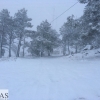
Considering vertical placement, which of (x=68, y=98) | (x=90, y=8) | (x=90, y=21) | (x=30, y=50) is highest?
(x=90, y=8)

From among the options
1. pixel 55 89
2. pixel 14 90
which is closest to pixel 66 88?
pixel 55 89

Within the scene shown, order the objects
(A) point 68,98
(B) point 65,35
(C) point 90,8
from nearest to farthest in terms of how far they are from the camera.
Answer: (A) point 68,98
(C) point 90,8
(B) point 65,35

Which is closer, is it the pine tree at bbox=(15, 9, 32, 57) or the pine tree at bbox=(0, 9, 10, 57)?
the pine tree at bbox=(0, 9, 10, 57)

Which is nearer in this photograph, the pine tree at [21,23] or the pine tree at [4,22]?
the pine tree at [4,22]

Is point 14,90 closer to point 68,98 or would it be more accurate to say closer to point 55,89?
point 55,89

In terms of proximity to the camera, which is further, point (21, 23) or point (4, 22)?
point (21, 23)

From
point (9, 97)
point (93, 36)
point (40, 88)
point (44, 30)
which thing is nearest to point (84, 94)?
point (40, 88)

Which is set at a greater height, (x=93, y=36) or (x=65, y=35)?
(x=65, y=35)

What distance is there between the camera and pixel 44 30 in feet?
→ 117

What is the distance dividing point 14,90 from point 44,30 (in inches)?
1196

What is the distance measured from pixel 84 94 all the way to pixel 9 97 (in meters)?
2.70

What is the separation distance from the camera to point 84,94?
216 inches

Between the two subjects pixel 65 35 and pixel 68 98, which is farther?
pixel 65 35

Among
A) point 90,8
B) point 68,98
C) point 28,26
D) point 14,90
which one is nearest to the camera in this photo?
point 68,98
